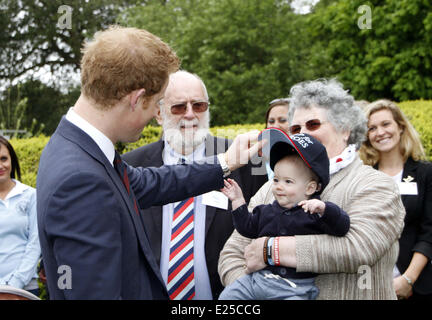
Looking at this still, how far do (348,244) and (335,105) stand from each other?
945 millimetres

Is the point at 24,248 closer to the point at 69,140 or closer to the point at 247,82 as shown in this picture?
the point at 69,140

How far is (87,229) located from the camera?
1.80 meters

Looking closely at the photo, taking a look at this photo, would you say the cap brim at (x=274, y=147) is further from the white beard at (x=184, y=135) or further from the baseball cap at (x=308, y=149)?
the white beard at (x=184, y=135)

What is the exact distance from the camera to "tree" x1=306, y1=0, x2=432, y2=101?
41.3 feet

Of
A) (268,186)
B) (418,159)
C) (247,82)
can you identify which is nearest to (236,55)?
(247,82)

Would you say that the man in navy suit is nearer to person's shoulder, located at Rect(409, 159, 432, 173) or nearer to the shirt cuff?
the shirt cuff

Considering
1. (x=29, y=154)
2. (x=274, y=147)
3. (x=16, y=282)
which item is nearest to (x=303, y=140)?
(x=274, y=147)

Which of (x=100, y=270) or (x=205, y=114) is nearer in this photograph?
(x=100, y=270)

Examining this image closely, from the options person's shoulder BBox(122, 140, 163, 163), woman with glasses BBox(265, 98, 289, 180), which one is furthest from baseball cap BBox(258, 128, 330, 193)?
woman with glasses BBox(265, 98, 289, 180)

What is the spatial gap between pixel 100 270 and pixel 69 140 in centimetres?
60

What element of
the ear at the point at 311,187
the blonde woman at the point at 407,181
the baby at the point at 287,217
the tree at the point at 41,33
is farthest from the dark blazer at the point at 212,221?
the tree at the point at 41,33

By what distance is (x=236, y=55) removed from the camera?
14.9 metres

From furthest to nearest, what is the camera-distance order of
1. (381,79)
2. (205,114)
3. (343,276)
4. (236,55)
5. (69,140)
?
(236,55) → (381,79) → (205,114) → (343,276) → (69,140)

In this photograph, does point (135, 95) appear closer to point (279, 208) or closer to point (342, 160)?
point (279, 208)
